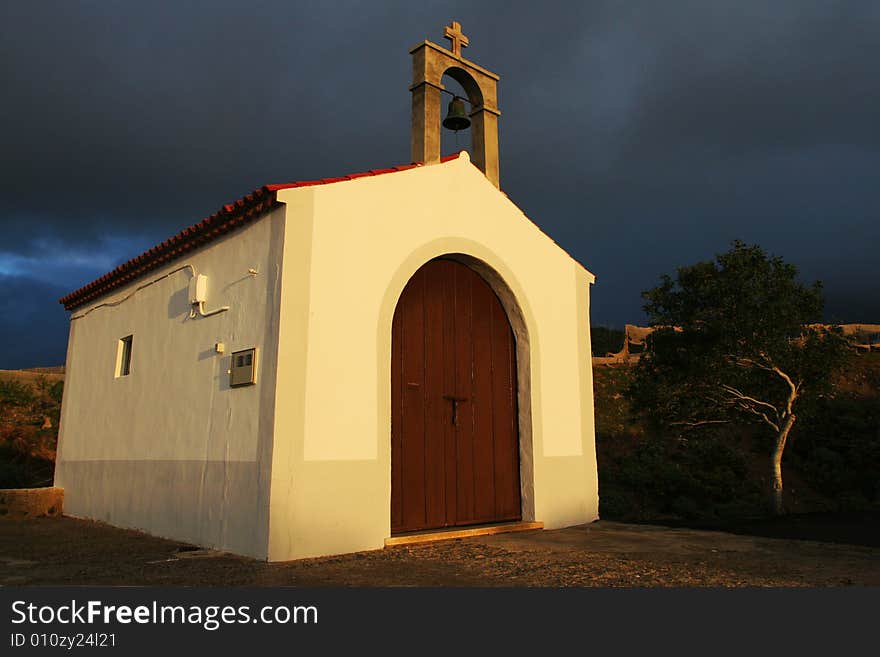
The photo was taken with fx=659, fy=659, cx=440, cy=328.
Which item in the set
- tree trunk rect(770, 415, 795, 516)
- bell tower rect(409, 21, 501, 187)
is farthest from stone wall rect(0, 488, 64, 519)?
tree trunk rect(770, 415, 795, 516)

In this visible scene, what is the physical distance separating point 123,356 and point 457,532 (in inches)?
225

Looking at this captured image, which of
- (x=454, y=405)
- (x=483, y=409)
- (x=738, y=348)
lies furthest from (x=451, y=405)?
(x=738, y=348)

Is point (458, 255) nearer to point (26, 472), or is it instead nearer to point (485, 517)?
point (485, 517)

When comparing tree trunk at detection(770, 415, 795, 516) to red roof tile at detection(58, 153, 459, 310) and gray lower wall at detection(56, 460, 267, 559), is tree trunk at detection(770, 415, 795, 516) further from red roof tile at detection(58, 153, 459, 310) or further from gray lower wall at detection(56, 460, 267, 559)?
gray lower wall at detection(56, 460, 267, 559)

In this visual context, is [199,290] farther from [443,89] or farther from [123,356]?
[443,89]

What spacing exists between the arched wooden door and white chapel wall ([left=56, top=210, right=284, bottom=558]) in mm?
1576

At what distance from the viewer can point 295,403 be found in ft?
20.4

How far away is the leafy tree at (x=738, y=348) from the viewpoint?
39.3 feet

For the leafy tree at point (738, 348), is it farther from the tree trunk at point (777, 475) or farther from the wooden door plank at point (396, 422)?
the wooden door plank at point (396, 422)

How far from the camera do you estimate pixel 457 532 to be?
7.29 metres

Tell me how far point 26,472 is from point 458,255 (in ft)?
41.8

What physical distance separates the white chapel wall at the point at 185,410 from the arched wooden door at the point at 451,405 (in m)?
1.58

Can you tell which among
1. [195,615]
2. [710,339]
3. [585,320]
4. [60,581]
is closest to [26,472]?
[60,581]

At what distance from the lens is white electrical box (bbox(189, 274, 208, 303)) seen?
24.7 feet
